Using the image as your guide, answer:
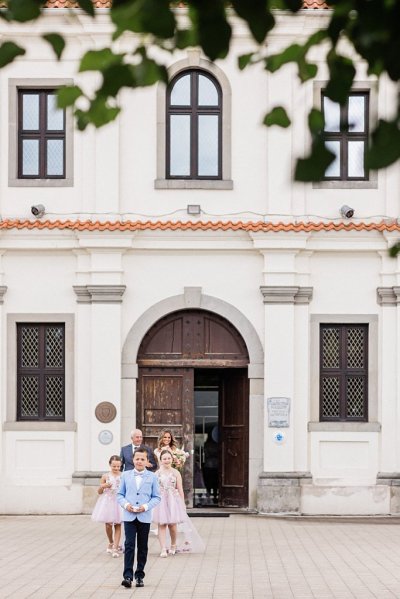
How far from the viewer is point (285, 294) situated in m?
25.5

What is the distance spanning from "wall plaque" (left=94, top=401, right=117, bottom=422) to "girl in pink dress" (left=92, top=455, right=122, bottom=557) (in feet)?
19.1

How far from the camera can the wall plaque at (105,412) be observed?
25.4 meters

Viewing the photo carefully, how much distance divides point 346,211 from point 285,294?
1837 millimetres

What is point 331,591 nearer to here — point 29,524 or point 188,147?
point 29,524

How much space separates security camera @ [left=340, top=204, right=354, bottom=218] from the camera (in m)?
25.4

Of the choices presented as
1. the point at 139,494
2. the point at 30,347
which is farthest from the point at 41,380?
the point at 139,494

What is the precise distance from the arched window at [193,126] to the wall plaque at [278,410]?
419cm

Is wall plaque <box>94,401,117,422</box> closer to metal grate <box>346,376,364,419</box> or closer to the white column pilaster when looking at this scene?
the white column pilaster

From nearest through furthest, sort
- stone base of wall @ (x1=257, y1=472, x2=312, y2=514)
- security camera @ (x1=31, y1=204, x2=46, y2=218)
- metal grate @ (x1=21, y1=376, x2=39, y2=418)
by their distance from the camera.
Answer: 1. stone base of wall @ (x1=257, y1=472, x2=312, y2=514)
2. security camera @ (x1=31, y1=204, x2=46, y2=218)
3. metal grate @ (x1=21, y1=376, x2=39, y2=418)

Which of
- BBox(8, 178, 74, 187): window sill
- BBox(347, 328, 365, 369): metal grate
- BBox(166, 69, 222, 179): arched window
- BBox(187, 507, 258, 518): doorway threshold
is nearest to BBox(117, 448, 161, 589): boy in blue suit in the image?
BBox(187, 507, 258, 518): doorway threshold

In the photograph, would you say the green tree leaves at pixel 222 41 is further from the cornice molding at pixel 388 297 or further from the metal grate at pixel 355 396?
the metal grate at pixel 355 396

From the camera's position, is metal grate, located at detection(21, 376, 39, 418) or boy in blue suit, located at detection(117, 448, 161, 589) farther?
metal grate, located at detection(21, 376, 39, 418)

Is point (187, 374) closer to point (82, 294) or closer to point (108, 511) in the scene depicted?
point (82, 294)

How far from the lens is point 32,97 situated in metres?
26.0
